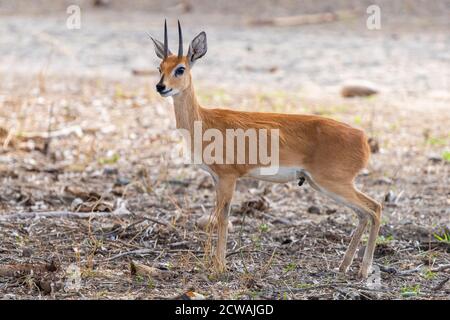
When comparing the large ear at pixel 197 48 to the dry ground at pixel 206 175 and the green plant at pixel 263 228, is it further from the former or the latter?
the green plant at pixel 263 228

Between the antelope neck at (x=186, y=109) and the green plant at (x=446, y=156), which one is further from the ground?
the antelope neck at (x=186, y=109)

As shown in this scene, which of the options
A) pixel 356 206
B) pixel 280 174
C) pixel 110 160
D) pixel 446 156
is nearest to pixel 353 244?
pixel 356 206

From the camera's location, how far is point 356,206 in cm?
629

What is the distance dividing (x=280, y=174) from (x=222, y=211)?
0.45 m

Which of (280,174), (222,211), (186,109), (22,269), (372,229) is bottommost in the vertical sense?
(22,269)

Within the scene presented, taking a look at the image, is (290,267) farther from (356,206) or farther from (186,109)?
(186,109)

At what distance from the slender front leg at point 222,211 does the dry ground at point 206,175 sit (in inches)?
4.4

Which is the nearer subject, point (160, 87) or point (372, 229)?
point (160, 87)

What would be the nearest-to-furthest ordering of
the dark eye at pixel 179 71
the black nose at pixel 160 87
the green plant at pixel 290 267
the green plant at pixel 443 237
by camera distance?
1. the black nose at pixel 160 87
2. the dark eye at pixel 179 71
3. the green plant at pixel 290 267
4. the green plant at pixel 443 237

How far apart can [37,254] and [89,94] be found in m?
6.09

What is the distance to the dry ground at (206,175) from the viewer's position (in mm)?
6270

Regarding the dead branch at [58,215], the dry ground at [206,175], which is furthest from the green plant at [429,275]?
the dead branch at [58,215]

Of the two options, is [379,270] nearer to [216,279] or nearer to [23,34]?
[216,279]
